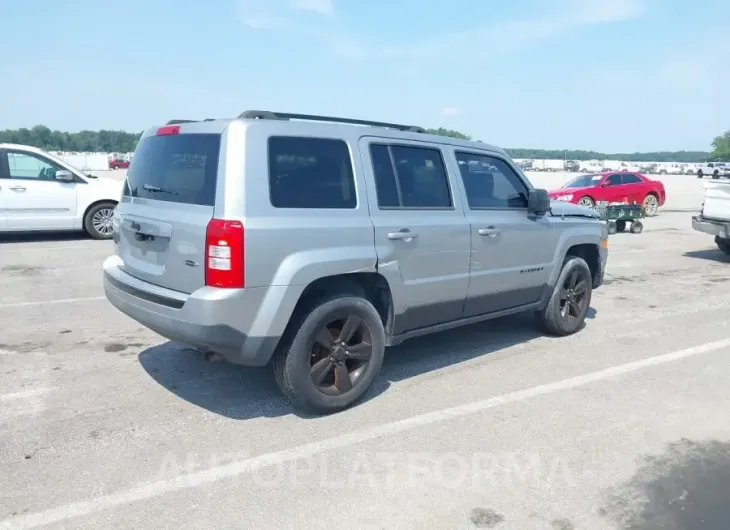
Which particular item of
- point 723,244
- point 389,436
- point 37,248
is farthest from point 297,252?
point 723,244

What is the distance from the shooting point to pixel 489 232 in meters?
5.22

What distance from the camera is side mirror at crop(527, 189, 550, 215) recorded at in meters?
5.54

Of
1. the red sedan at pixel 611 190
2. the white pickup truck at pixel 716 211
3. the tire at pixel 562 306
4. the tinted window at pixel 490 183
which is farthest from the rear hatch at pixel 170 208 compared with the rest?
the red sedan at pixel 611 190

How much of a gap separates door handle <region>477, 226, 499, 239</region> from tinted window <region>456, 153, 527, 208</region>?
0.20 meters

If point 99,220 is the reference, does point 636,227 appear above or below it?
below

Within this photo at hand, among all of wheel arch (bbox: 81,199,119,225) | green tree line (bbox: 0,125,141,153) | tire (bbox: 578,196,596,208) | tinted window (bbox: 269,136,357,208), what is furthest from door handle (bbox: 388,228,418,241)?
green tree line (bbox: 0,125,141,153)

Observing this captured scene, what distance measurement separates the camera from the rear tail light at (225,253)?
146 inches

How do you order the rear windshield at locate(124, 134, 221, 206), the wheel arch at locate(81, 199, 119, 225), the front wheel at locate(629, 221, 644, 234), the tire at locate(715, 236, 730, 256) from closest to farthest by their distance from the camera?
the rear windshield at locate(124, 134, 221, 206) → the tire at locate(715, 236, 730, 256) → the wheel arch at locate(81, 199, 119, 225) → the front wheel at locate(629, 221, 644, 234)

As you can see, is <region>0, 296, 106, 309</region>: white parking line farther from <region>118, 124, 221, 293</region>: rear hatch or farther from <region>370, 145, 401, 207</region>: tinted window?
<region>370, 145, 401, 207</region>: tinted window

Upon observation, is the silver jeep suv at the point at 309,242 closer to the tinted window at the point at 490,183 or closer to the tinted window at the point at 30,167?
the tinted window at the point at 490,183

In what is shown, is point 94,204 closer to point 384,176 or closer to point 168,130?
point 168,130

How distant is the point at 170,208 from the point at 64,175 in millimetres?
9085

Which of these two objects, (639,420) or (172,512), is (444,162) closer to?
(639,420)

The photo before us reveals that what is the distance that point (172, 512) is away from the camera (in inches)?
123
